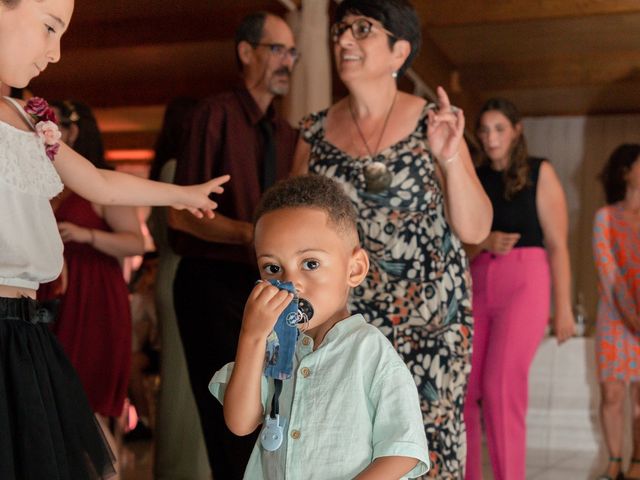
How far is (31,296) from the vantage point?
187cm

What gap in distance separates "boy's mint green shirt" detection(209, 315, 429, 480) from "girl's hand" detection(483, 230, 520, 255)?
95.8 inches

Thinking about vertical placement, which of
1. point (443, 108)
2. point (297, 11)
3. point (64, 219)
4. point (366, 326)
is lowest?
point (366, 326)

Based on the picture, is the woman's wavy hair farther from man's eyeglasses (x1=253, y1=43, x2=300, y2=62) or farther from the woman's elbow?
the woman's elbow

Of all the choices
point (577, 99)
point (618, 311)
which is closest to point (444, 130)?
point (618, 311)

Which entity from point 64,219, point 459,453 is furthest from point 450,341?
point 64,219

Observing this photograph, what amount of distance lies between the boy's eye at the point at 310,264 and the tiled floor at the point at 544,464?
3.08 metres

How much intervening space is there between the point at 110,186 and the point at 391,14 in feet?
3.50

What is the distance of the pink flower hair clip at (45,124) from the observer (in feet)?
6.12

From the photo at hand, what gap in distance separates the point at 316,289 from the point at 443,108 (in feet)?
3.35

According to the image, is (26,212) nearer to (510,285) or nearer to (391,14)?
(391,14)

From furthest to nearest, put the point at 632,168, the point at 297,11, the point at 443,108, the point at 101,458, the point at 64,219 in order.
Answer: the point at 297,11 < the point at 632,168 < the point at 64,219 < the point at 443,108 < the point at 101,458

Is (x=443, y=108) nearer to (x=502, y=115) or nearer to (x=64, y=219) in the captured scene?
(x=64, y=219)

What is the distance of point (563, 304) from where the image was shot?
175 inches

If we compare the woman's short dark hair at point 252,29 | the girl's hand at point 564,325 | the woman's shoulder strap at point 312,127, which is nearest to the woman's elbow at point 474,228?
the woman's shoulder strap at point 312,127
